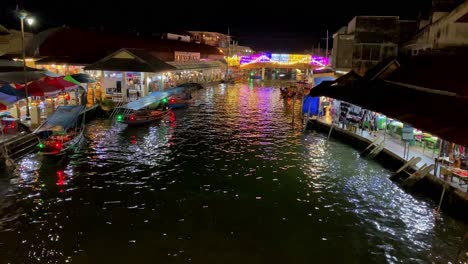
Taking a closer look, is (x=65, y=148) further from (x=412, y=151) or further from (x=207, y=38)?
(x=207, y=38)

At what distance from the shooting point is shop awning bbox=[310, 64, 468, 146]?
1349cm

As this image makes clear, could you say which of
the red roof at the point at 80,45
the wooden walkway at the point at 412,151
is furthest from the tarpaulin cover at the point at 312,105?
the red roof at the point at 80,45

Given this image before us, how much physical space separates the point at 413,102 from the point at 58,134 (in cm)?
2016

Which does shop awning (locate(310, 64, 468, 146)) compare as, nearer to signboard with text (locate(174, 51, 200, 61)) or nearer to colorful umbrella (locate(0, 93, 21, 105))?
colorful umbrella (locate(0, 93, 21, 105))

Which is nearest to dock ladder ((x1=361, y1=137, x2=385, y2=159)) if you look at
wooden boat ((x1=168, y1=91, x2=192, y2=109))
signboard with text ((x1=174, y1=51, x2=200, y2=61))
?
wooden boat ((x1=168, y1=91, x2=192, y2=109))

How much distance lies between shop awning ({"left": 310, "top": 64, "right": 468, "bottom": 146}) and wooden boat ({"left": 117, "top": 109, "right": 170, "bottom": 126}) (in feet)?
48.1

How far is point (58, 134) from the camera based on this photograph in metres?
23.3

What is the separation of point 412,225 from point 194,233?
8.43m

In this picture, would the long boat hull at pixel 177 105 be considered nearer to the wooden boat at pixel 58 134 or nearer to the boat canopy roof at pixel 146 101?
the boat canopy roof at pixel 146 101

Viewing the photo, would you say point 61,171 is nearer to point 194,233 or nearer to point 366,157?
point 194,233

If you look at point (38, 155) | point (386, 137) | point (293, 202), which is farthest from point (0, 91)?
point (386, 137)

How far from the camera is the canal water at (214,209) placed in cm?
1266

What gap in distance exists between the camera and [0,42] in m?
40.8

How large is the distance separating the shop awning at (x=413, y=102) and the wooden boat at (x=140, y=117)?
14.7m
